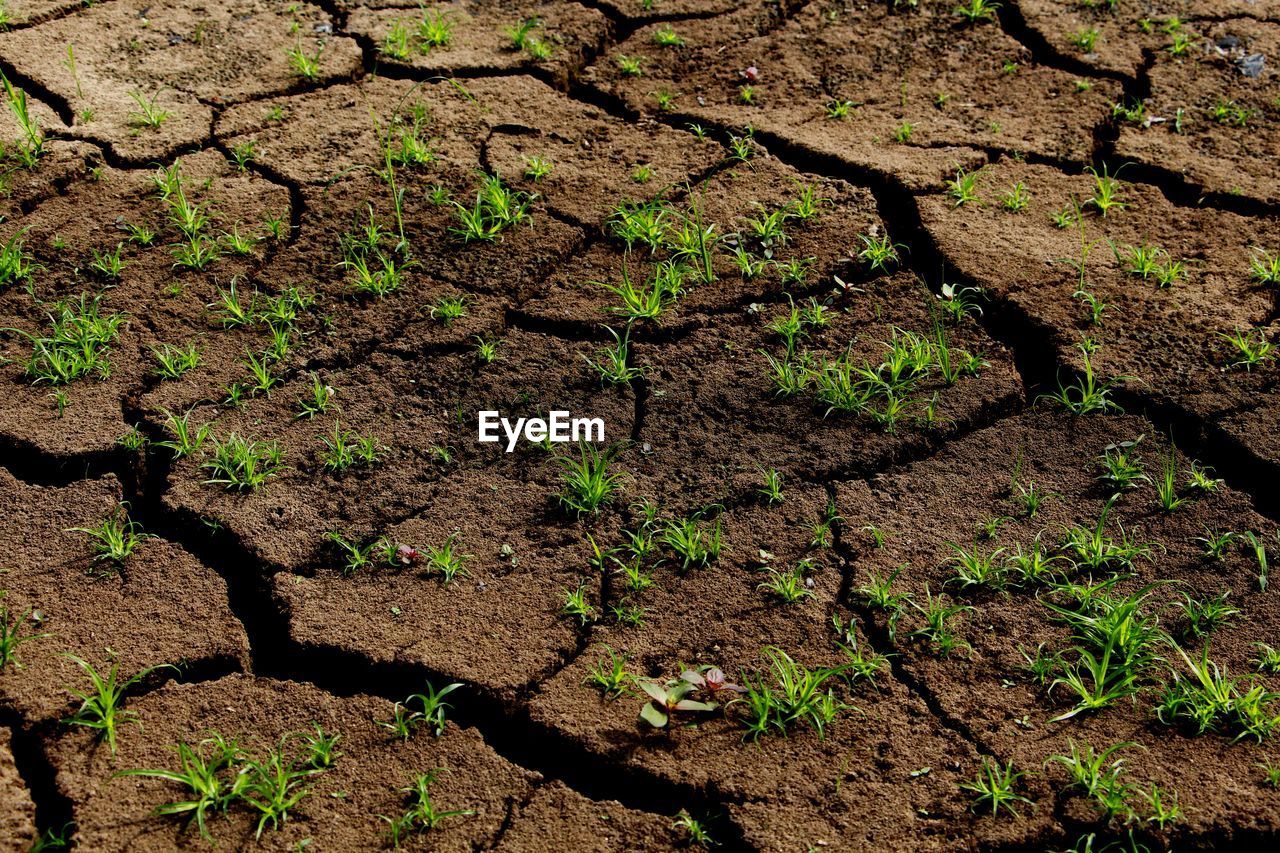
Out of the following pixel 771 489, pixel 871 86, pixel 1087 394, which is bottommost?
pixel 771 489

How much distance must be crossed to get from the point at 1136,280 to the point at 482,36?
2115mm

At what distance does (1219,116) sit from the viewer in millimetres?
3662

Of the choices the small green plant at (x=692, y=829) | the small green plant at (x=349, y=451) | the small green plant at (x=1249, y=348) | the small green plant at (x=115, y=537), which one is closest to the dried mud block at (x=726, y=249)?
the small green plant at (x=349, y=451)

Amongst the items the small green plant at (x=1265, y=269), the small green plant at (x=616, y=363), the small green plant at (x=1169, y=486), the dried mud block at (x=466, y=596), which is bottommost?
the dried mud block at (x=466, y=596)

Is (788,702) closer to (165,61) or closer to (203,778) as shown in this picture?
(203,778)

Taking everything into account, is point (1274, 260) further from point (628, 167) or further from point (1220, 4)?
point (628, 167)

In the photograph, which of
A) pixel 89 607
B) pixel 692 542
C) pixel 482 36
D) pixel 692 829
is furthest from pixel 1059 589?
pixel 482 36

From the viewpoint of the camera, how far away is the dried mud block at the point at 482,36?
3.89 meters

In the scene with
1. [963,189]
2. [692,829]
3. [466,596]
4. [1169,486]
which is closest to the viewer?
[692,829]

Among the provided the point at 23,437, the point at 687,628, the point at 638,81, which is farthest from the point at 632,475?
the point at 638,81

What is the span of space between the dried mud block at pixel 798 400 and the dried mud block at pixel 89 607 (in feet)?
2.97

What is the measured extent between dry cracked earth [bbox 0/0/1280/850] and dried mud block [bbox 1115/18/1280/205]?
2 centimetres

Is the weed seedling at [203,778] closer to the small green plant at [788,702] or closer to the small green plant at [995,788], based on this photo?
the small green plant at [788,702]

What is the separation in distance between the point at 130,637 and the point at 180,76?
2.10 metres
